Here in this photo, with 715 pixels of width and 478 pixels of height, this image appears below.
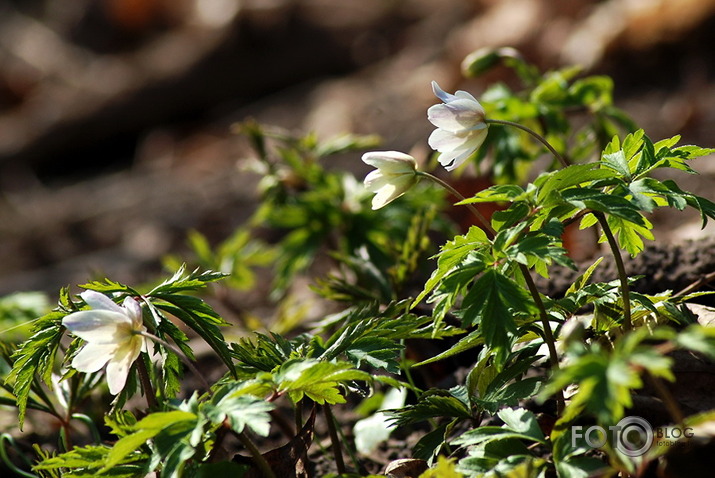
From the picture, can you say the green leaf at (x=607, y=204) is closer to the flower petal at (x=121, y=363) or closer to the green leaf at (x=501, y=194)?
the green leaf at (x=501, y=194)

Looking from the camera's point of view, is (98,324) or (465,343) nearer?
(98,324)

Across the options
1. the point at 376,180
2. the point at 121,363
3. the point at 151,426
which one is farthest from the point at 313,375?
the point at 376,180

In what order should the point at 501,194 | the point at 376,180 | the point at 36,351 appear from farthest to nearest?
the point at 376,180
the point at 36,351
the point at 501,194

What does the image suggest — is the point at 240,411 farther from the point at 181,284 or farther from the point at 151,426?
the point at 181,284

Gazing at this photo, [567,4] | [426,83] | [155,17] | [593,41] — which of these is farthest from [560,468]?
[155,17]

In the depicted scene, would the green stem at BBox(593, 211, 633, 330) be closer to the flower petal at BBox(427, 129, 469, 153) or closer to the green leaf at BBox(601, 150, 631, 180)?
the green leaf at BBox(601, 150, 631, 180)

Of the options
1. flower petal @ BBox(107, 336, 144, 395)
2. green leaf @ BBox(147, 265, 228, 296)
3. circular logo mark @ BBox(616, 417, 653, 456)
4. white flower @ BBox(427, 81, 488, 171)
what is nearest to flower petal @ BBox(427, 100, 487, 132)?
white flower @ BBox(427, 81, 488, 171)

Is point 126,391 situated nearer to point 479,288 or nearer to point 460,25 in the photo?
point 479,288
